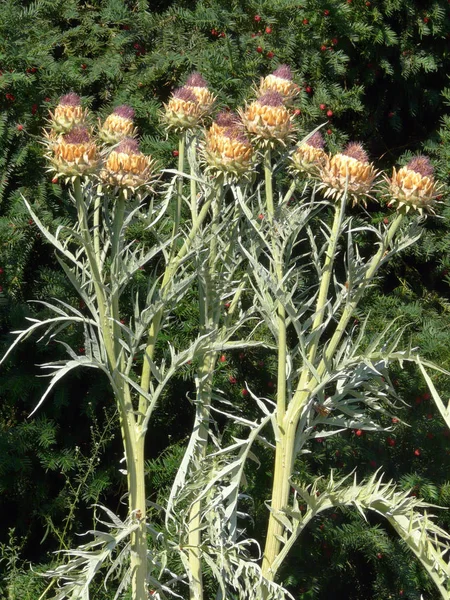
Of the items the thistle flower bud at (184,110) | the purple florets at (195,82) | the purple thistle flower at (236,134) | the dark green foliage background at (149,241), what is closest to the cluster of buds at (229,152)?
the purple thistle flower at (236,134)

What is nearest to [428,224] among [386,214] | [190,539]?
[386,214]

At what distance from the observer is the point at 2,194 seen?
Answer: 281cm

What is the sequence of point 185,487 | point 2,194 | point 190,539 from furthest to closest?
point 2,194 < point 190,539 < point 185,487

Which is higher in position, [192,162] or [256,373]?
[192,162]

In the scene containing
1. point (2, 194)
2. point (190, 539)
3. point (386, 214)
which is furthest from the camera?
point (386, 214)

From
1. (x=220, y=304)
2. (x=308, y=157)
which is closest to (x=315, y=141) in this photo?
(x=308, y=157)

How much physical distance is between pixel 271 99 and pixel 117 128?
1.28 feet

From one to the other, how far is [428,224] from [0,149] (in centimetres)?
172

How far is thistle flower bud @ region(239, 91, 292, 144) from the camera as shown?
190 cm

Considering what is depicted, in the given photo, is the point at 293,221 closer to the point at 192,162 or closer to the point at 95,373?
the point at 192,162

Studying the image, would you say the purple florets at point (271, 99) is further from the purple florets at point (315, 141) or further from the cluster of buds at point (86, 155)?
the cluster of buds at point (86, 155)

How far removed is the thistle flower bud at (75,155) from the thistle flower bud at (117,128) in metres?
0.29

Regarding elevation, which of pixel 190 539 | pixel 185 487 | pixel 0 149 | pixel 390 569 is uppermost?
pixel 0 149

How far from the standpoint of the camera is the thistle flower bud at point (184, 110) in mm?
2021
